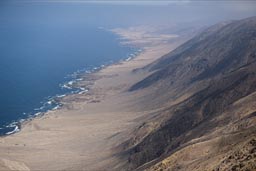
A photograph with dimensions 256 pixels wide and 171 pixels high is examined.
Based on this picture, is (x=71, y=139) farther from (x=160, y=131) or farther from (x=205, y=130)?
(x=205, y=130)

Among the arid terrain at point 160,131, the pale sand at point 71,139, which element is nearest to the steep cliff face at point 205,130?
the arid terrain at point 160,131

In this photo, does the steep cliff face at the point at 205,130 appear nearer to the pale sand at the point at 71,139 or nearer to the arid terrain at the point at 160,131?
the arid terrain at the point at 160,131

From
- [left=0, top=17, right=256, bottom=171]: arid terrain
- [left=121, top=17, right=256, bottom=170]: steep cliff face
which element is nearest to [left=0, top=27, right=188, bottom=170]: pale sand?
[left=0, top=17, right=256, bottom=171]: arid terrain

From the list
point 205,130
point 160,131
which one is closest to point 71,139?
point 160,131

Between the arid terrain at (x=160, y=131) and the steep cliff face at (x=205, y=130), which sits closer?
the steep cliff face at (x=205, y=130)

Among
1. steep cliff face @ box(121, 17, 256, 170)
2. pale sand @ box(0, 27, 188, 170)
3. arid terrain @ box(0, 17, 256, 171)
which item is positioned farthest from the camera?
pale sand @ box(0, 27, 188, 170)

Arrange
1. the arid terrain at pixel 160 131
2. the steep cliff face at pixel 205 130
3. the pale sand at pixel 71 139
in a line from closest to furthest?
the steep cliff face at pixel 205 130 < the arid terrain at pixel 160 131 < the pale sand at pixel 71 139

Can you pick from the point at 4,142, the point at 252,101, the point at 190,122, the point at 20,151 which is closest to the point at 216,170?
the point at 252,101

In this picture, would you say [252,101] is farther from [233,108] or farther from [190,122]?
[190,122]

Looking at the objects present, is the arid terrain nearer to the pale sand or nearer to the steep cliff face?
the steep cliff face
